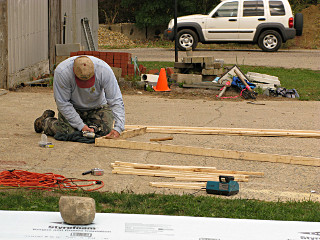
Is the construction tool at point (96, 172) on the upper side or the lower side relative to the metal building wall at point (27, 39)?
lower

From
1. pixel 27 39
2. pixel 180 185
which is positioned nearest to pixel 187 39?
pixel 27 39

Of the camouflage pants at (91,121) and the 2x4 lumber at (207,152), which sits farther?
the camouflage pants at (91,121)

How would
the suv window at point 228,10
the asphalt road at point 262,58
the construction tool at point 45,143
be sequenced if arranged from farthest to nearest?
the suv window at point 228,10
the asphalt road at point 262,58
the construction tool at point 45,143

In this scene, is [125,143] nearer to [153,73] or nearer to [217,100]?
[217,100]

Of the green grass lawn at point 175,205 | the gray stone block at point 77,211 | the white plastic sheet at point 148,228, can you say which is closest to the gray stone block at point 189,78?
the green grass lawn at point 175,205

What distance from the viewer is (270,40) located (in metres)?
24.5

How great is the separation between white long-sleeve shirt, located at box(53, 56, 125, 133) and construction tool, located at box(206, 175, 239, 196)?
89.0 inches

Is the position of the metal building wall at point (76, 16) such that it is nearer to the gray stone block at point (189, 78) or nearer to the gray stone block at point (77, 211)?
the gray stone block at point (189, 78)

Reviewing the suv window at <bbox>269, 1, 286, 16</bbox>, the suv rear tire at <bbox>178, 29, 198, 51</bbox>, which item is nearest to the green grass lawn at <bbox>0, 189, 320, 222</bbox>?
the suv rear tire at <bbox>178, 29, 198, 51</bbox>

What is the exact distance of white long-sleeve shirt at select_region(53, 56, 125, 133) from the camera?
24.5 feet

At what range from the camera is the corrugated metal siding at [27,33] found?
12.1m

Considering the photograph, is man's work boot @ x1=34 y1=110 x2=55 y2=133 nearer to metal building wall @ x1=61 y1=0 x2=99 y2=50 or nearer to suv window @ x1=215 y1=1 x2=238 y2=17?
metal building wall @ x1=61 y1=0 x2=99 y2=50

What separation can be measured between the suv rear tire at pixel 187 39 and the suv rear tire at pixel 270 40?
283 centimetres

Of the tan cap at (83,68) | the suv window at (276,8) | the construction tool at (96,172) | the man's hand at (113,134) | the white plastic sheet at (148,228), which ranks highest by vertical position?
the suv window at (276,8)
